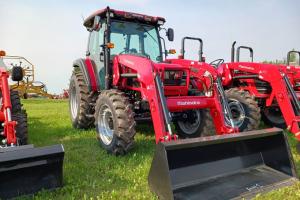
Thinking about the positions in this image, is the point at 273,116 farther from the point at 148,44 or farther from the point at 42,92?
the point at 42,92

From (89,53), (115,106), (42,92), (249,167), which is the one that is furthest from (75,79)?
(42,92)

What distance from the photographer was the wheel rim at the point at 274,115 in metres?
7.77

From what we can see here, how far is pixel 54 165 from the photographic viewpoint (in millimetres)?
3471

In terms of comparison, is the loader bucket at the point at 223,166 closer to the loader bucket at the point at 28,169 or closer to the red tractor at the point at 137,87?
the red tractor at the point at 137,87

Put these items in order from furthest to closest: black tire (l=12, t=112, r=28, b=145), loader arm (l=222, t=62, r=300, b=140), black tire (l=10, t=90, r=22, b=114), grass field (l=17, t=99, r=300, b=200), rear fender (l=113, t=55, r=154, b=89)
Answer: loader arm (l=222, t=62, r=300, b=140) → black tire (l=10, t=90, r=22, b=114) → rear fender (l=113, t=55, r=154, b=89) → black tire (l=12, t=112, r=28, b=145) → grass field (l=17, t=99, r=300, b=200)

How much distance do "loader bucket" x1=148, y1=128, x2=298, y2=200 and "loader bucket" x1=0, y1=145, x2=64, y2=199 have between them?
103 cm

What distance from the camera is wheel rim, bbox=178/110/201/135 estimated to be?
5980 millimetres

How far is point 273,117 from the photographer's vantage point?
25.7ft

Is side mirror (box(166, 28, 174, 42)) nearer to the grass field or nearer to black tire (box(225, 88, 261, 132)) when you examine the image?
black tire (box(225, 88, 261, 132))

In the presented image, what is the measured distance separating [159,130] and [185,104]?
36.8 inches

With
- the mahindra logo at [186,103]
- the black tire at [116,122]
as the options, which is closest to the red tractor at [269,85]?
the mahindra logo at [186,103]

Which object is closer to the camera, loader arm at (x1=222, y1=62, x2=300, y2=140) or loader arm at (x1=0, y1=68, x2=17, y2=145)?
loader arm at (x1=0, y1=68, x2=17, y2=145)

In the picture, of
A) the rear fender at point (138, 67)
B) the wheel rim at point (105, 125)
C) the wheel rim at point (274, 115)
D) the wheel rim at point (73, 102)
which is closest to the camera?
the rear fender at point (138, 67)

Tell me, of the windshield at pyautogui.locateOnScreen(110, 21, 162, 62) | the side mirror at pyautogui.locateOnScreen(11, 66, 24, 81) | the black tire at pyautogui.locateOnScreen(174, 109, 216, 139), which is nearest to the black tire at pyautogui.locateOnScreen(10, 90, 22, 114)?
the side mirror at pyautogui.locateOnScreen(11, 66, 24, 81)
